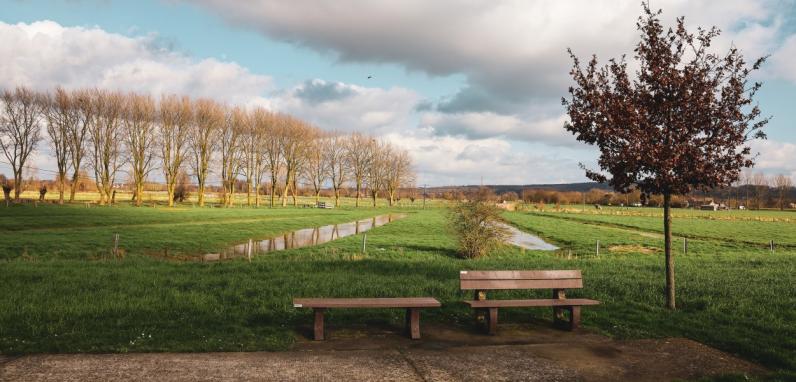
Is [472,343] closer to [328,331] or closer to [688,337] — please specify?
[328,331]

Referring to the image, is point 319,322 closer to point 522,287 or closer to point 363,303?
point 363,303

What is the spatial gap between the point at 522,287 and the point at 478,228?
13217 mm

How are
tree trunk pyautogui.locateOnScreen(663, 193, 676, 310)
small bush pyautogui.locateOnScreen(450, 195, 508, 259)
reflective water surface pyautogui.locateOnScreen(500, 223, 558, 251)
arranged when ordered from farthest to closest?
reflective water surface pyautogui.locateOnScreen(500, 223, 558, 251)
small bush pyautogui.locateOnScreen(450, 195, 508, 259)
tree trunk pyautogui.locateOnScreen(663, 193, 676, 310)

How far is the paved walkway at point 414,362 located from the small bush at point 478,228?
13.6 metres

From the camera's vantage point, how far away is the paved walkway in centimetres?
529

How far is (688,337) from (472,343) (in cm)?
343

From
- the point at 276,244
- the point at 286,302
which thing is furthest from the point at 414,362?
the point at 276,244

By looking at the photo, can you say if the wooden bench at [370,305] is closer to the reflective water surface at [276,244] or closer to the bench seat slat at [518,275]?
the bench seat slat at [518,275]

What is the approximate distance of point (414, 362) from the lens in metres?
5.88

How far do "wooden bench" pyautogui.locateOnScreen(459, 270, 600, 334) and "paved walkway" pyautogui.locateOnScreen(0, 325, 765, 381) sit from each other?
519 mm

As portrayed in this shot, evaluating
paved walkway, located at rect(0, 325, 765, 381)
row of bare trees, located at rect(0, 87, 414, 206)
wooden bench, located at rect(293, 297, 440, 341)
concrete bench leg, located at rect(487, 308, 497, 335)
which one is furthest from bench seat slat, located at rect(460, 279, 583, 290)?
row of bare trees, located at rect(0, 87, 414, 206)

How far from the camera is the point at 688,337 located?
7.31 metres

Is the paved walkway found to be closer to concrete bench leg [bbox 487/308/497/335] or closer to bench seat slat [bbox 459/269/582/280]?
concrete bench leg [bbox 487/308/497/335]

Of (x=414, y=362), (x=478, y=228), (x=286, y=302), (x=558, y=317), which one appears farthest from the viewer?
(x=478, y=228)
